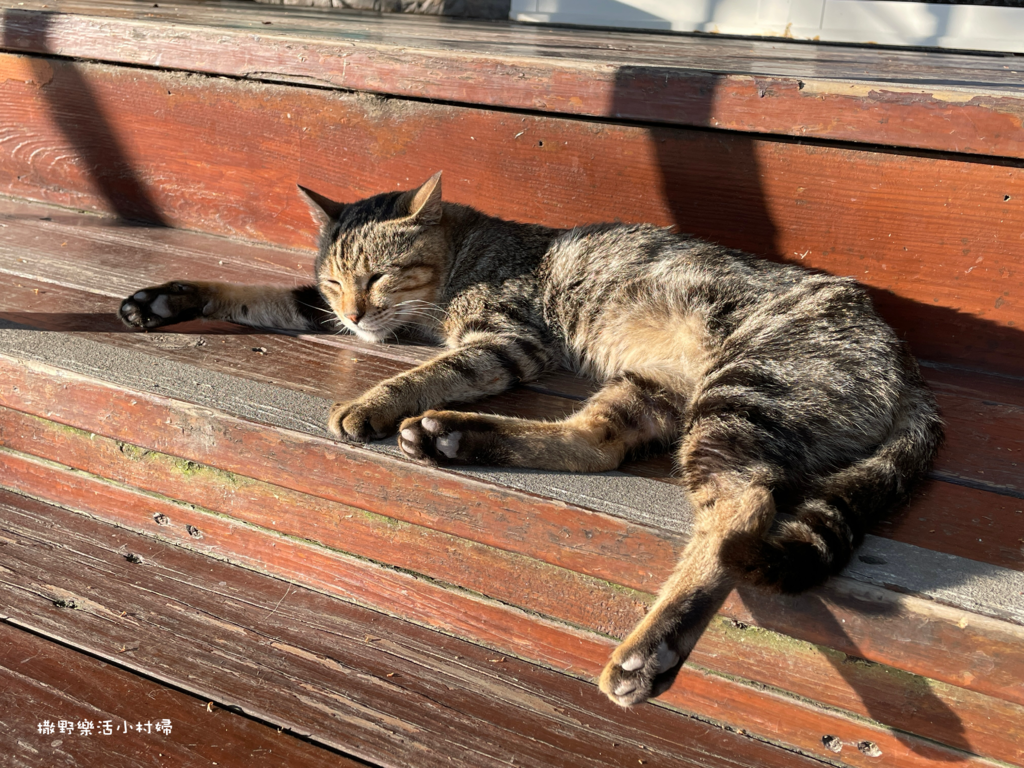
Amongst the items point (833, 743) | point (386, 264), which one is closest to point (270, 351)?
point (386, 264)

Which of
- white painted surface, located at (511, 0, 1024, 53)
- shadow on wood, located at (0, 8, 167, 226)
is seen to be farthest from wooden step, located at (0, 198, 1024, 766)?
white painted surface, located at (511, 0, 1024, 53)

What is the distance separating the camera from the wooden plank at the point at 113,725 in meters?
1.58

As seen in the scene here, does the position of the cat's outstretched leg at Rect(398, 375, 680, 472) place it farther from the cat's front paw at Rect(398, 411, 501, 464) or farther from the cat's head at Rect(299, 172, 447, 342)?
the cat's head at Rect(299, 172, 447, 342)

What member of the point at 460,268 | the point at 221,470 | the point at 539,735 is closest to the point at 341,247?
the point at 460,268

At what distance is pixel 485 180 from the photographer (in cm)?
282

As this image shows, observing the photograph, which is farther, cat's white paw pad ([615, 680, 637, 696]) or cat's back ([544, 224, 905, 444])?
cat's back ([544, 224, 905, 444])

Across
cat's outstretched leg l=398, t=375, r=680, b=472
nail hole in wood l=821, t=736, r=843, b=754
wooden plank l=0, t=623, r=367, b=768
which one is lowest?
wooden plank l=0, t=623, r=367, b=768

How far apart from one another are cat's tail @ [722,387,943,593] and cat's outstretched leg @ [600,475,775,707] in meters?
0.07

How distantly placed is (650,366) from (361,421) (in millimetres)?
850

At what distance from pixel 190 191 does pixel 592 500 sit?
2.45 m

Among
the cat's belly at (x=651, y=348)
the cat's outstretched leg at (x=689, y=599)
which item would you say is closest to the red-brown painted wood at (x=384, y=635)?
the cat's outstretched leg at (x=689, y=599)

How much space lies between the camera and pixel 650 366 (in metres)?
2.28

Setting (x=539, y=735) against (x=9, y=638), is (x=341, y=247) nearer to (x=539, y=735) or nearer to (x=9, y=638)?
(x=9, y=638)

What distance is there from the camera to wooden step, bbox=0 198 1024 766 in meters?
1.46
